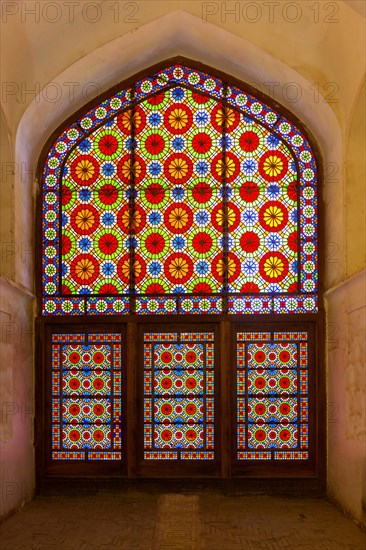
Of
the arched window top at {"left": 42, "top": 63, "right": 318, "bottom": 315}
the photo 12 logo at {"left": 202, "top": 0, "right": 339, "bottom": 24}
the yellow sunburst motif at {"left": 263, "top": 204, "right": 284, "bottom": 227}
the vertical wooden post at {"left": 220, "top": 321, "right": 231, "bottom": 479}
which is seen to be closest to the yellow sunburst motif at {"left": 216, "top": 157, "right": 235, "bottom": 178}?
the arched window top at {"left": 42, "top": 63, "right": 318, "bottom": 315}

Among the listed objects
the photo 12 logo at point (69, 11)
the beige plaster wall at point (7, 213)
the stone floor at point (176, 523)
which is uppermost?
the photo 12 logo at point (69, 11)

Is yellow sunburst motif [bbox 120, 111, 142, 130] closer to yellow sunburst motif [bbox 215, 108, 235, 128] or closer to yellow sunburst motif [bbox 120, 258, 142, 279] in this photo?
yellow sunburst motif [bbox 215, 108, 235, 128]

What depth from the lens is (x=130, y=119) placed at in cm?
622

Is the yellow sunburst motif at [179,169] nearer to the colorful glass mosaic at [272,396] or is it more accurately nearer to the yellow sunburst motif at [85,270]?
the yellow sunburst motif at [85,270]

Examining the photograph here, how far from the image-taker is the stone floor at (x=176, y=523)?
182 inches

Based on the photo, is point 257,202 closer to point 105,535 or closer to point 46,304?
point 46,304

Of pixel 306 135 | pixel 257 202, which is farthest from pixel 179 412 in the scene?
pixel 306 135

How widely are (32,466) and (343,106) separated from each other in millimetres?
4308

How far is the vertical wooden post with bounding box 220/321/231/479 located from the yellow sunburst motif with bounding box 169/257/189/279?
610mm

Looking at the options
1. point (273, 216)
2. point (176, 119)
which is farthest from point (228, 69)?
point (273, 216)

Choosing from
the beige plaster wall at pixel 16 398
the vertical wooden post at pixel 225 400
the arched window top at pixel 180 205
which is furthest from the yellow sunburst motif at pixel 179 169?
the beige plaster wall at pixel 16 398

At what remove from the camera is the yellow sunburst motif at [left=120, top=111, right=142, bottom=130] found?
622 cm

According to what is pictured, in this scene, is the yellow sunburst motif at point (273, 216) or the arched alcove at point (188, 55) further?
the yellow sunburst motif at point (273, 216)

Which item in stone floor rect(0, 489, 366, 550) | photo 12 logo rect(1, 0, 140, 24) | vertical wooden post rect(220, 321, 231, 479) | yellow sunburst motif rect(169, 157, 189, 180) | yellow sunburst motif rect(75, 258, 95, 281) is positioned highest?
photo 12 logo rect(1, 0, 140, 24)
